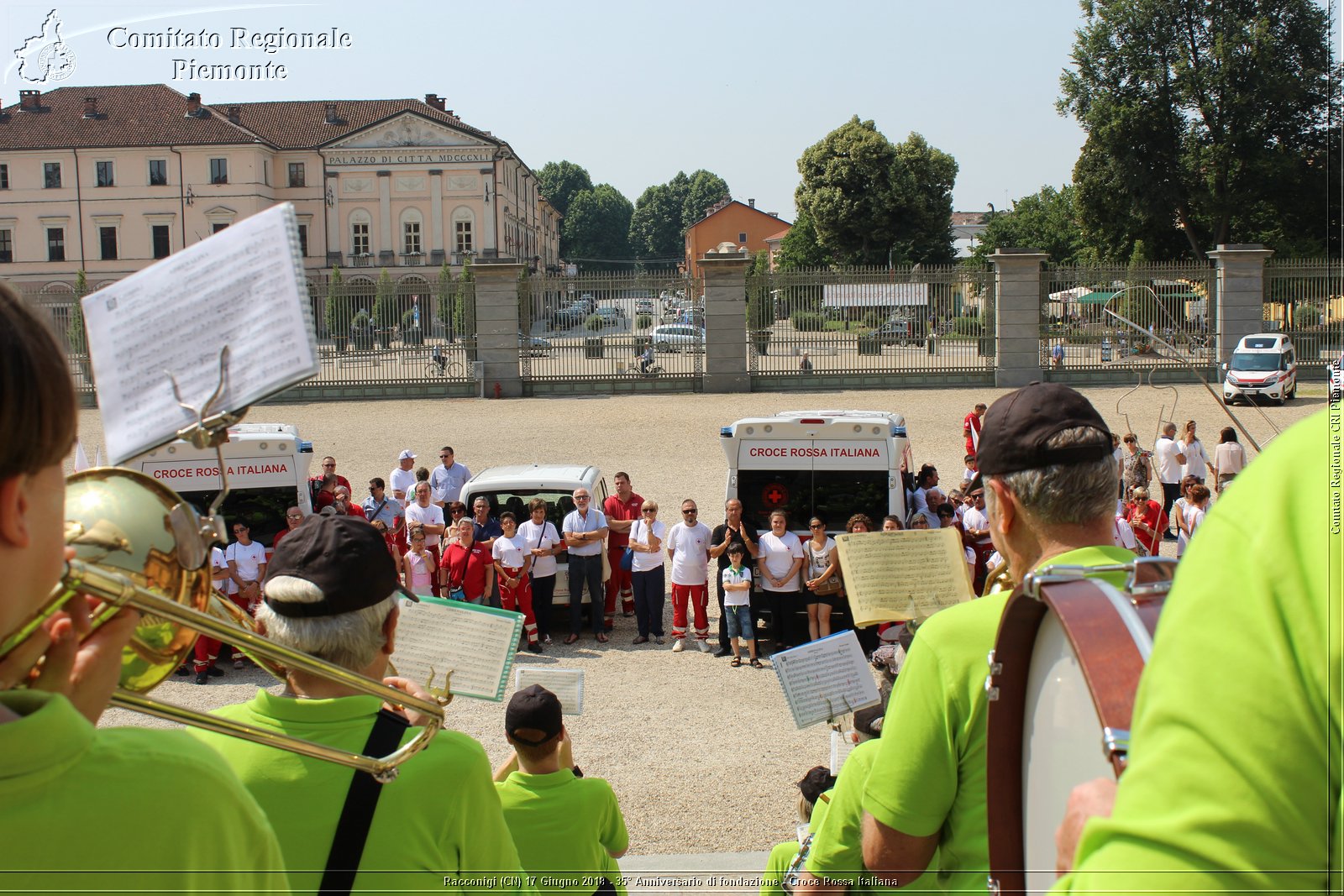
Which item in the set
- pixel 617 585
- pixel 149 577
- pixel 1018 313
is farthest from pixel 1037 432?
pixel 1018 313

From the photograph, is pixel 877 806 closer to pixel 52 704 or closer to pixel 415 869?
pixel 415 869

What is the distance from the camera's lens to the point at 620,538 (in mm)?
13094

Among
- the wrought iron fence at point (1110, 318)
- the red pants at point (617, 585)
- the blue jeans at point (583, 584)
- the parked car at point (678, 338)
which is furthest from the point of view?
the parked car at point (678, 338)

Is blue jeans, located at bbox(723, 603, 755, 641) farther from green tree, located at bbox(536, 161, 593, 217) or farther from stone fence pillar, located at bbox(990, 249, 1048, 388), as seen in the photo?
green tree, located at bbox(536, 161, 593, 217)

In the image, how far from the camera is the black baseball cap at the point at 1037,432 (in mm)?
2439

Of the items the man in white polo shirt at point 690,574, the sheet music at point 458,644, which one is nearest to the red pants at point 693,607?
the man in white polo shirt at point 690,574

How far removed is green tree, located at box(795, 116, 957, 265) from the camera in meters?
65.6

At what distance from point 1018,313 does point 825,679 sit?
27.4m

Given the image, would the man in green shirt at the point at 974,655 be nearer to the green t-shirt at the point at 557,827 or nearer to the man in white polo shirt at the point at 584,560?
the green t-shirt at the point at 557,827

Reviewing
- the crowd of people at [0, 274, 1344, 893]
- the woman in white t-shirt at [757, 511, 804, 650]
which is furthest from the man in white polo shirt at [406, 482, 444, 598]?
the crowd of people at [0, 274, 1344, 893]

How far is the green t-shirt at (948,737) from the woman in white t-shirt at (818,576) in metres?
8.82

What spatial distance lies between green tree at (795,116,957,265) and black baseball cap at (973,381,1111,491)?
6512 cm

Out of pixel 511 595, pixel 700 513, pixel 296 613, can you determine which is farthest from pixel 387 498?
pixel 296 613

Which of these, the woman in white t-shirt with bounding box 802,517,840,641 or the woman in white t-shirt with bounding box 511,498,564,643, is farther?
the woman in white t-shirt with bounding box 511,498,564,643
